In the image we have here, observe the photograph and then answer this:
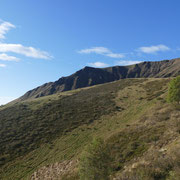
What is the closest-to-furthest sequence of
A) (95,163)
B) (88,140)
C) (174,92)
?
(95,163)
(88,140)
(174,92)

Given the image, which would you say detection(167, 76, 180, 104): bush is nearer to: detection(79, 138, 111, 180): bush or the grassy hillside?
the grassy hillside

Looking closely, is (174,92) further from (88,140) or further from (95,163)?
(95,163)

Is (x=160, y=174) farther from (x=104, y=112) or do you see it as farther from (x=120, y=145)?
(x=104, y=112)

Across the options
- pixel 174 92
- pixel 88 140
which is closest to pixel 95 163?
pixel 88 140

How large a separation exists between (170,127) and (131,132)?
610 cm

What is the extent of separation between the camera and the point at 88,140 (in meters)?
30.1

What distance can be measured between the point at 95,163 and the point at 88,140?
16172mm

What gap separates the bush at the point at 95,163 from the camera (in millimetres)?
13859

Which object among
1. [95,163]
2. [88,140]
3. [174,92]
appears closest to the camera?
[95,163]

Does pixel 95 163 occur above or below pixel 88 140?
above

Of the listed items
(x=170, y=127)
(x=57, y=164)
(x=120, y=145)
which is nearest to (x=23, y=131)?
(x=57, y=164)

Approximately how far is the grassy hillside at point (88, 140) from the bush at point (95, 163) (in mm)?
2296

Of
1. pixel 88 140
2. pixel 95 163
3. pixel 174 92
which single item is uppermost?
pixel 174 92

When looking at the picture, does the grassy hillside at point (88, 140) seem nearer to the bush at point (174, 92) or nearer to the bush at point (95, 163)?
the bush at point (174, 92)
